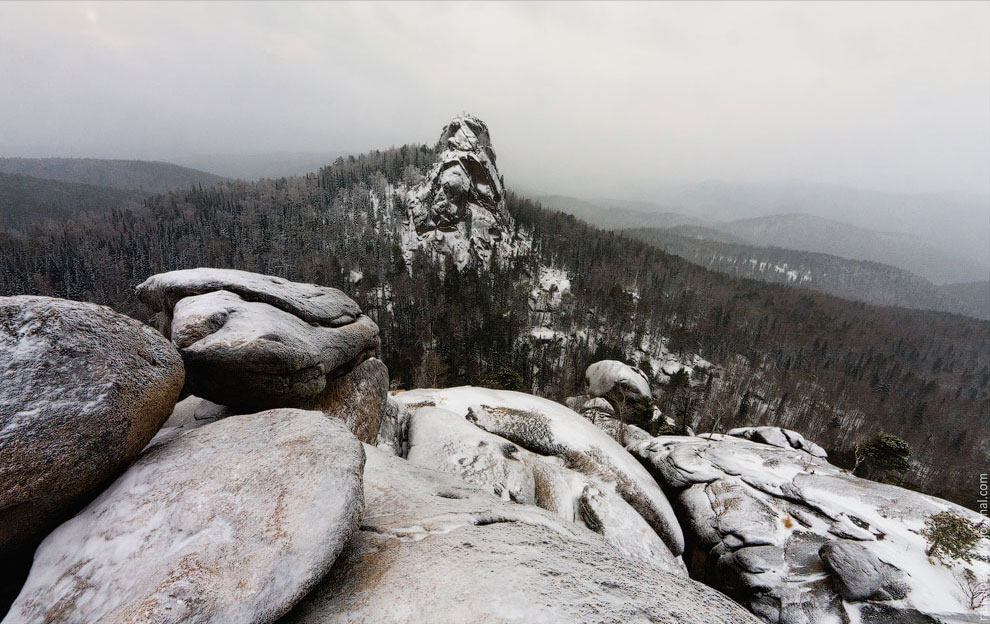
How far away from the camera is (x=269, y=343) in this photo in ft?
27.9

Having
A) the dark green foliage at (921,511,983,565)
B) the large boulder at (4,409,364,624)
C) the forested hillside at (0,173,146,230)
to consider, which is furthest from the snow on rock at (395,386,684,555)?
the forested hillside at (0,173,146,230)

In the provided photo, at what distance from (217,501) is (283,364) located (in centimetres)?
437

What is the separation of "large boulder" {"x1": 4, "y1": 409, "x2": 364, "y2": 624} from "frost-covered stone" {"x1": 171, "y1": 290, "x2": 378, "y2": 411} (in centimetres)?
233

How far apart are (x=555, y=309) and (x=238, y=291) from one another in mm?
84306

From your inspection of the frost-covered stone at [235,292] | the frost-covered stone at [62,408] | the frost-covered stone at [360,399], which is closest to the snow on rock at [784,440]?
the frost-covered stone at [360,399]

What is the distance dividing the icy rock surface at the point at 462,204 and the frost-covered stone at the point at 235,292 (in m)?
89.6

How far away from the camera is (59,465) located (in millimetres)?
4738

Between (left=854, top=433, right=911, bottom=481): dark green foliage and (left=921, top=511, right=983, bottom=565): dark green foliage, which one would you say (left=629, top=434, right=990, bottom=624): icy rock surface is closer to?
(left=921, top=511, right=983, bottom=565): dark green foliage

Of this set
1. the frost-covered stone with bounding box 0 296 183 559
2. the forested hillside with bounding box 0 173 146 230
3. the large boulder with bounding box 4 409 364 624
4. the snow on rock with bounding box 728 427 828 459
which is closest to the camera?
the large boulder with bounding box 4 409 364 624

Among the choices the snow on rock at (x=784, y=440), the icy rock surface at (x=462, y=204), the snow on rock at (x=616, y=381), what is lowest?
the snow on rock at (x=616, y=381)

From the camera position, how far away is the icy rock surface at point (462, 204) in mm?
102438

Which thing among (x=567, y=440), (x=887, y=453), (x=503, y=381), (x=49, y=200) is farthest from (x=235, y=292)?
(x=49, y=200)

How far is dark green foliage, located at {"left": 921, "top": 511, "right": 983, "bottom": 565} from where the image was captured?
12062 mm

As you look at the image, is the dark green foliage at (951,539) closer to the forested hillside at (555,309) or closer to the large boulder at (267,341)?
the large boulder at (267,341)
